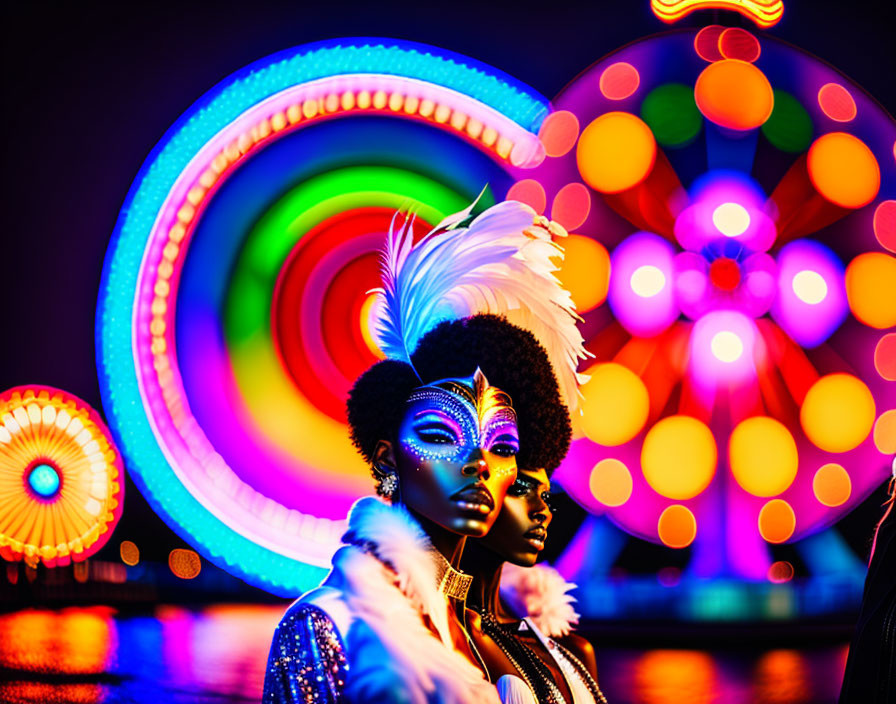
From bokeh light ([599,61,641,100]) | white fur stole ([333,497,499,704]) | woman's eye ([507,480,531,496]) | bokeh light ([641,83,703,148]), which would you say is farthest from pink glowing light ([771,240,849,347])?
white fur stole ([333,497,499,704])

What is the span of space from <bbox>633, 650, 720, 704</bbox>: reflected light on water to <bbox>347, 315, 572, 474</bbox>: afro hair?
207 cm

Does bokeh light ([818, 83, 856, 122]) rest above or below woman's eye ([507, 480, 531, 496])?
above

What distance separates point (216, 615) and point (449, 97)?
3007mm

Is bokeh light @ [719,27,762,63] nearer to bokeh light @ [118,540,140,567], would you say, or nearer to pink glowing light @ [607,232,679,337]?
pink glowing light @ [607,232,679,337]

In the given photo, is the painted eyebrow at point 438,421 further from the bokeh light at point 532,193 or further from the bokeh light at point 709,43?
the bokeh light at point 709,43

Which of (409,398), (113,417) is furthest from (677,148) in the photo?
(409,398)

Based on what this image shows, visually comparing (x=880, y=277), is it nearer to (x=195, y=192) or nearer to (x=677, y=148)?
(x=677, y=148)

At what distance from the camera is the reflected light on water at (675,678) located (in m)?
3.91

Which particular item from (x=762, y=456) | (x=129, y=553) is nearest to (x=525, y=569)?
(x=762, y=456)

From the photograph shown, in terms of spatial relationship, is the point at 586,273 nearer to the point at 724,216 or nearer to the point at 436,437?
the point at 724,216

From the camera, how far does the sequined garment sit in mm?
1629

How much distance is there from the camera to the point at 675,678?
429 cm

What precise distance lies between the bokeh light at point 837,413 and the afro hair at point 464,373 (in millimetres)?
3100

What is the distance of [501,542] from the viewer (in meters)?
2.32
